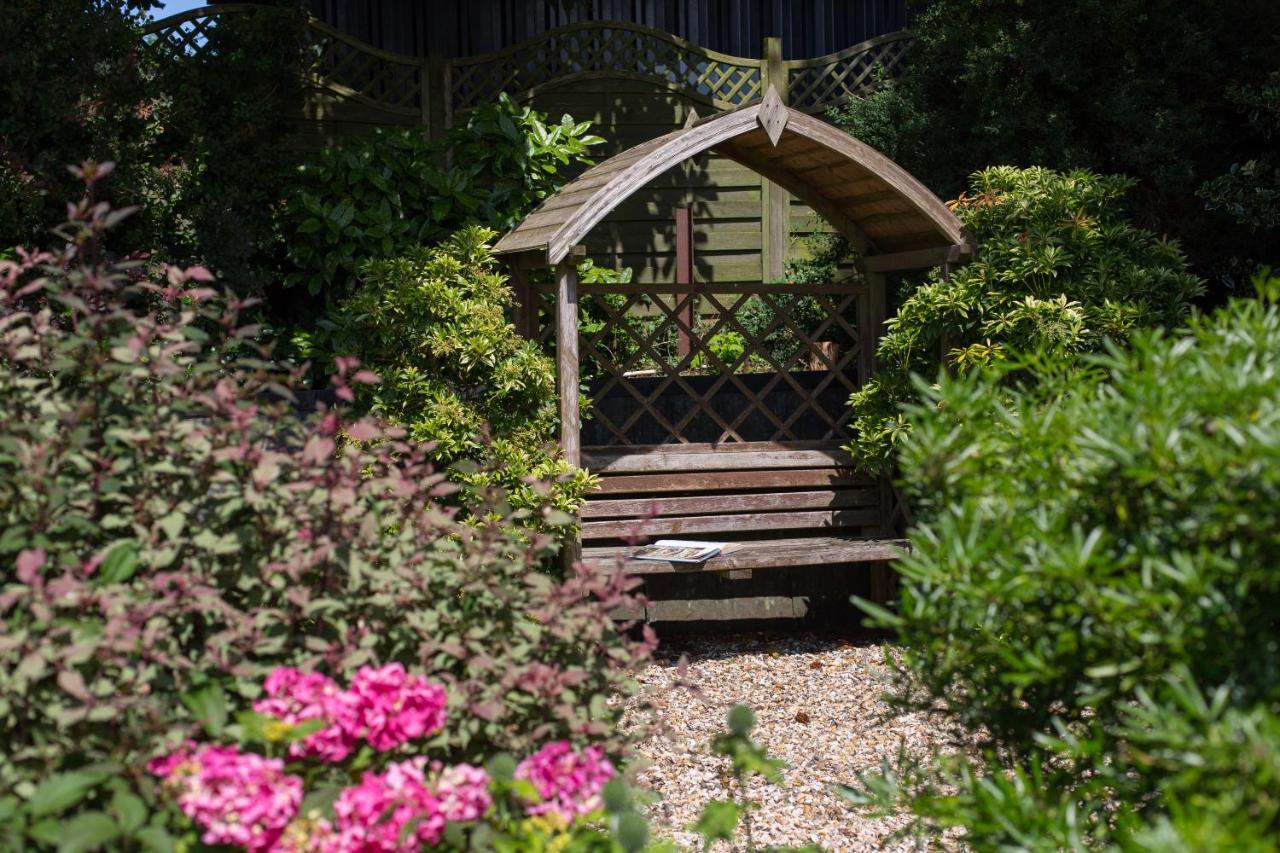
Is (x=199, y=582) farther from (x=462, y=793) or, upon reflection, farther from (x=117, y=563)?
(x=462, y=793)

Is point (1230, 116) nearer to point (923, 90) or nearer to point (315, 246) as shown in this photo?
point (923, 90)

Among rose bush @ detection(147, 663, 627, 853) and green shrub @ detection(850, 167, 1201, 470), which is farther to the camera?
green shrub @ detection(850, 167, 1201, 470)

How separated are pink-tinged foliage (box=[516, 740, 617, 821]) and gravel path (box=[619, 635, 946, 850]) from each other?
326mm

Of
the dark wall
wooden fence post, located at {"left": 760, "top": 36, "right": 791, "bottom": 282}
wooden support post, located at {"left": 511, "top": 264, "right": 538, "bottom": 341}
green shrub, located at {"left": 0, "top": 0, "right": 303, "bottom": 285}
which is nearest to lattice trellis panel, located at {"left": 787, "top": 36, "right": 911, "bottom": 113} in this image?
wooden fence post, located at {"left": 760, "top": 36, "right": 791, "bottom": 282}

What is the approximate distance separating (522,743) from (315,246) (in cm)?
541

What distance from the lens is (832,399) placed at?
6523mm

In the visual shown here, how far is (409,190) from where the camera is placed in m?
7.21

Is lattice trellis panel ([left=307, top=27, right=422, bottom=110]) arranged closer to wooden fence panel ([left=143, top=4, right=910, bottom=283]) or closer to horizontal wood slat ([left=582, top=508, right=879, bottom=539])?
wooden fence panel ([left=143, top=4, right=910, bottom=283])

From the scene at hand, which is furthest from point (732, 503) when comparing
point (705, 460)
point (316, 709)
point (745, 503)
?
point (316, 709)

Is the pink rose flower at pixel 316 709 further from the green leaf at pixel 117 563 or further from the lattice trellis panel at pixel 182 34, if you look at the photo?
the lattice trellis panel at pixel 182 34

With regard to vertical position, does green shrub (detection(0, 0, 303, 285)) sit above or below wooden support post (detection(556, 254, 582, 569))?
above

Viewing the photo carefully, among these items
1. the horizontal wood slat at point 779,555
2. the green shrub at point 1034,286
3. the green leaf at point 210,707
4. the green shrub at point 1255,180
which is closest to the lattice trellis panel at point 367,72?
the horizontal wood slat at point 779,555

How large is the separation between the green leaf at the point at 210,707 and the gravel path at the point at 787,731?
91 cm

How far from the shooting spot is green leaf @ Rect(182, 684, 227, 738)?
2.08 meters
